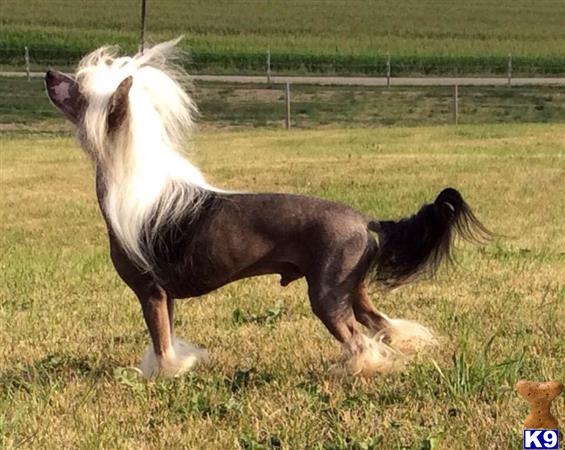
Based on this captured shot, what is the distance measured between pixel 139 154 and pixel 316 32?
49.9 m

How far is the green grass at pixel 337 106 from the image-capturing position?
Answer: 923 inches

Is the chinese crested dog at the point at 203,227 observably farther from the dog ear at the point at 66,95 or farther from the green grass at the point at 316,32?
the green grass at the point at 316,32

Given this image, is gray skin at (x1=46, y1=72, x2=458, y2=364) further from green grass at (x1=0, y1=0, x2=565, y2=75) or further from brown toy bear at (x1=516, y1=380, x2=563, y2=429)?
green grass at (x1=0, y1=0, x2=565, y2=75)

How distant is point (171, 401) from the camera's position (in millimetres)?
3500

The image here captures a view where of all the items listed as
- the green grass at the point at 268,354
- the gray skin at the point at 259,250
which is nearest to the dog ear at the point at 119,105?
the gray skin at the point at 259,250

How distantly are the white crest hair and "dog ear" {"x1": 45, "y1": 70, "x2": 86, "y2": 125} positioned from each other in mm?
38

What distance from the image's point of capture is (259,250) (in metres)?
3.53

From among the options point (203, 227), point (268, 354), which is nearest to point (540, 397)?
point (203, 227)

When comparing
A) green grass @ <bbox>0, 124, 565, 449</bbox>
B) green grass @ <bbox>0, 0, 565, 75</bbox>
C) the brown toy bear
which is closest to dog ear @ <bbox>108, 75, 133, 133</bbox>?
green grass @ <bbox>0, 124, 565, 449</bbox>

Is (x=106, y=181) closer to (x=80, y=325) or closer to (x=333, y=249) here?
(x=333, y=249)

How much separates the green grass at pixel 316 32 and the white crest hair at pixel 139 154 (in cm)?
3327

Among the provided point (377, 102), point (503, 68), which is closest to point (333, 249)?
point (377, 102)

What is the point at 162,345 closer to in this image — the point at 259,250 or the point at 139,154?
the point at 259,250

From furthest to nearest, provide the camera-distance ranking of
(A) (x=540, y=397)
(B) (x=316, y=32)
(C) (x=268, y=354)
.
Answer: (B) (x=316, y=32)
(C) (x=268, y=354)
(A) (x=540, y=397)
